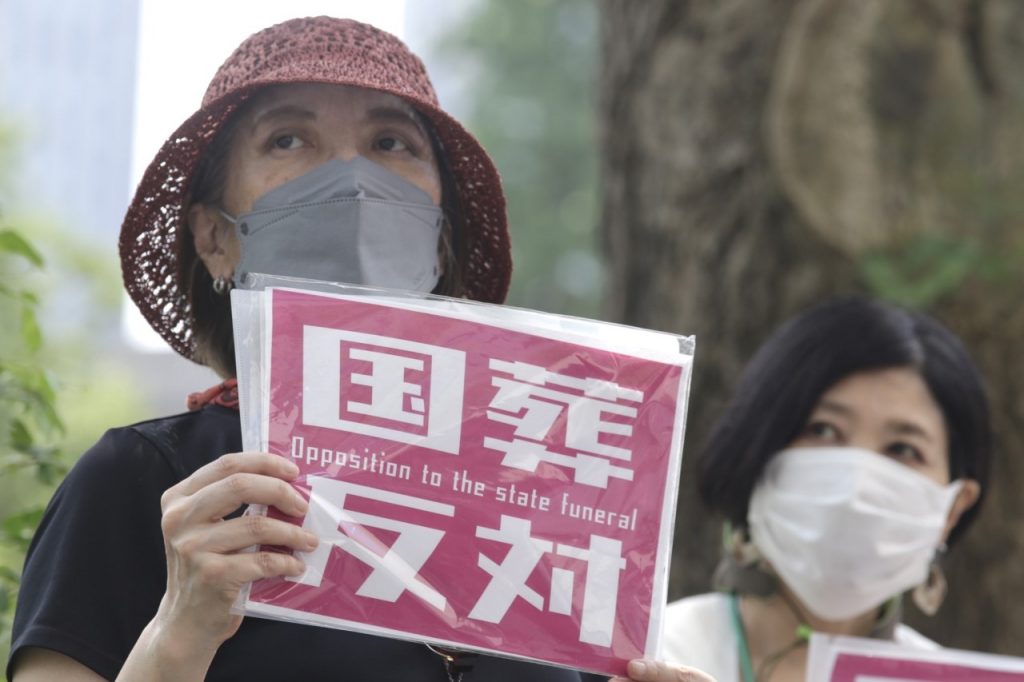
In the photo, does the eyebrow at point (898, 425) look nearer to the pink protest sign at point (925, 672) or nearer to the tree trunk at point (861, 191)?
the pink protest sign at point (925, 672)

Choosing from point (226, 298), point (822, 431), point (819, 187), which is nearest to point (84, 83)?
point (819, 187)

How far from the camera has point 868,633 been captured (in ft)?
10.5

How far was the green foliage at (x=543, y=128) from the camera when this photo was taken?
21984mm

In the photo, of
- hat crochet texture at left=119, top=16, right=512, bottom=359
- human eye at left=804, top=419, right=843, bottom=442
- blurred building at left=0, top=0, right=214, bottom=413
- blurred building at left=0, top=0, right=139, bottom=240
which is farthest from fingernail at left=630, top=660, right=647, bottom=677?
blurred building at left=0, top=0, right=139, bottom=240

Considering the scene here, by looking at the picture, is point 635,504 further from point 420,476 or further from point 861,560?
point 861,560

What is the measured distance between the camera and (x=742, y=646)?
304 cm

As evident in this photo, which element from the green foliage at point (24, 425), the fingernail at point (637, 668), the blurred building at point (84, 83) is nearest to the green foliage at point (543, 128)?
the green foliage at point (24, 425)

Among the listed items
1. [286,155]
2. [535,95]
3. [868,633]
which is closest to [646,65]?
[868,633]

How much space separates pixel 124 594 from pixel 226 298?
56 cm

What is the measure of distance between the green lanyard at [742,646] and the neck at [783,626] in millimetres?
24

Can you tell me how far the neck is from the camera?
3061 mm

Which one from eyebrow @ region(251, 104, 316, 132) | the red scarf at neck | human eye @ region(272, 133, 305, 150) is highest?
eyebrow @ region(251, 104, 316, 132)

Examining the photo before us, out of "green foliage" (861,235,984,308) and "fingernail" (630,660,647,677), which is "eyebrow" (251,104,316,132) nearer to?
"fingernail" (630,660,647,677)

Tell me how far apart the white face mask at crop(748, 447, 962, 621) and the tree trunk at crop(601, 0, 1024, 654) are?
1.23 metres
